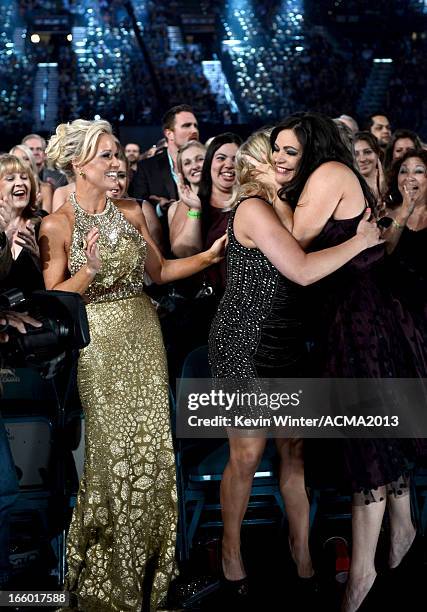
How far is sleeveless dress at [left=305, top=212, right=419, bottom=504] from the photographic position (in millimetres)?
2775

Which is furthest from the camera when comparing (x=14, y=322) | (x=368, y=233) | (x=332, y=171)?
(x=332, y=171)

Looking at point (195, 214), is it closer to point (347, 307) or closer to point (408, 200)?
point (408, 200)

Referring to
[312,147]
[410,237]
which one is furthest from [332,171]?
[410,237]

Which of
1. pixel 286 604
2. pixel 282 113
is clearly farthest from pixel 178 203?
pixel 282 113

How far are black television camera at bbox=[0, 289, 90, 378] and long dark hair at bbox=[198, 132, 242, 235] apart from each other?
158 centimetres

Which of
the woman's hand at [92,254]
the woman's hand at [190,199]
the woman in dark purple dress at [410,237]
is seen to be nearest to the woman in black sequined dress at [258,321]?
the woman's hand at [92,254]

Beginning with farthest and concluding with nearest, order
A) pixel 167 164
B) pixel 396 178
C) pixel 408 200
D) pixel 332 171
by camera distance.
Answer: pixel 167 164, pixel 396 178, pixel 408 200, pixel 332 171

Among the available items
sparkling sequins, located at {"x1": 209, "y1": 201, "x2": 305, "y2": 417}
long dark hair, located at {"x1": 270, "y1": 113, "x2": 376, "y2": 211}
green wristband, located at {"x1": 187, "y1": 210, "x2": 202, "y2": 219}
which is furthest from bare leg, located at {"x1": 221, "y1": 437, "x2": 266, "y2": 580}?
green wristband, located at {"x1": 187, "y1": 210, "x2": 202, "y2": 219}

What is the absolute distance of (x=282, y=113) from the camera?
1762 cm

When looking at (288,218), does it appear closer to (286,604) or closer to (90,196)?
(90,196)

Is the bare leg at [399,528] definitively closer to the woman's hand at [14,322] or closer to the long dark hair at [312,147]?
the long dark hair at [312,147]

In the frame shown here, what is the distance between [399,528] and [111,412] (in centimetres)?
108

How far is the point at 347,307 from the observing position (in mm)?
2838

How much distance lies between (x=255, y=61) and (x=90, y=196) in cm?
1863
